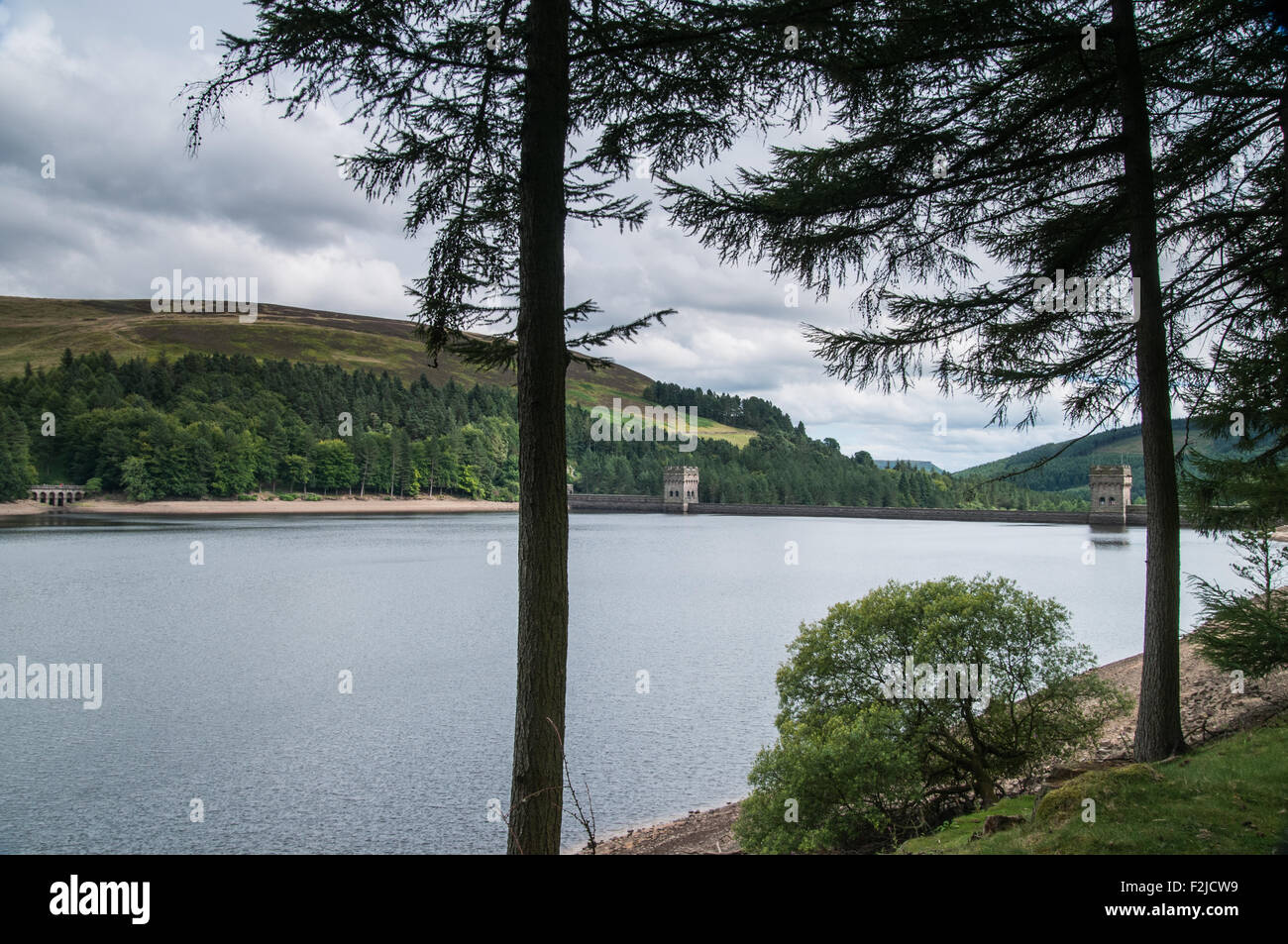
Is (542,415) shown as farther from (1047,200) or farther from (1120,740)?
(1120,740)

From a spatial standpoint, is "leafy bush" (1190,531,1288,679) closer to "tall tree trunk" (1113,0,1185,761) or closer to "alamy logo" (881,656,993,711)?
"tall tree trunk" (1113,0,1185,761)

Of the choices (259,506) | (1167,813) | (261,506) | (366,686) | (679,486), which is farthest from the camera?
(679,486)

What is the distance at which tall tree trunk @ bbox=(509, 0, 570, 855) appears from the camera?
6391 mm

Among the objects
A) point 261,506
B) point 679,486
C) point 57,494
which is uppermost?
point 679,486

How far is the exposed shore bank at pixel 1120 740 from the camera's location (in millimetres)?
10938

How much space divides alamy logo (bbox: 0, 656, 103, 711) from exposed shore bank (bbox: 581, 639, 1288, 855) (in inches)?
575

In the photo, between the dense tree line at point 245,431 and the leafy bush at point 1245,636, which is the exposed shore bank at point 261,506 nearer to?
the dense tree line at point 245,431

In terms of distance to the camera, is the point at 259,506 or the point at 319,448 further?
the point at 319,448

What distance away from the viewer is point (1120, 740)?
13.4 m

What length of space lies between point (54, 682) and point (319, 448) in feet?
332
